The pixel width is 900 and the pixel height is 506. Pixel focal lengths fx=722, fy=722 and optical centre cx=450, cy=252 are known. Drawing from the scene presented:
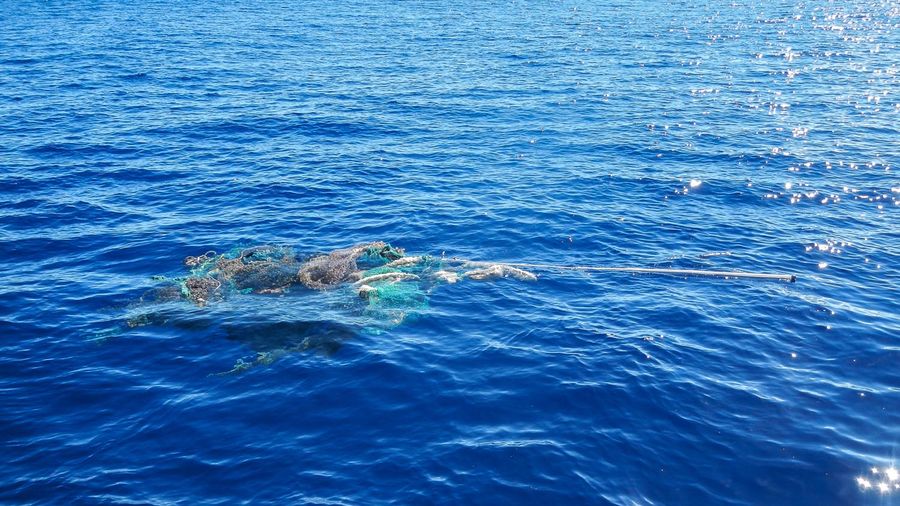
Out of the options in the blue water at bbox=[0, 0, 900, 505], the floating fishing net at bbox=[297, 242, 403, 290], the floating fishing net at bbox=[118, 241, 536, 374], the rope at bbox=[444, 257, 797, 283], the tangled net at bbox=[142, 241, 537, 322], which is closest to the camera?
the blue water at bbox=[0, 0, 900, 505]

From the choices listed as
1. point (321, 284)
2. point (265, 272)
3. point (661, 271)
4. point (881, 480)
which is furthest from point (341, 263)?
point (881, 480)

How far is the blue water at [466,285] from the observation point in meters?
14.4

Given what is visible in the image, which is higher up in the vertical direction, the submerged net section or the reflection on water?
the reflection on water

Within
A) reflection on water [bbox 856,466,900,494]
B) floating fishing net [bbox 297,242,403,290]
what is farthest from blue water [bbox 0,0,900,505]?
floating fishing net [bbox 297,242,403,290]

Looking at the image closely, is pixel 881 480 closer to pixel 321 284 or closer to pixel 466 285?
pixel 466 285

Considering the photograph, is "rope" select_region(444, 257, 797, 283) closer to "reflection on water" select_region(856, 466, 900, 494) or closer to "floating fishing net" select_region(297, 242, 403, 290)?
"floating fishing net" select_region(297, 242, 403, 290)

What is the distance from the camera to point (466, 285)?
72.7ft

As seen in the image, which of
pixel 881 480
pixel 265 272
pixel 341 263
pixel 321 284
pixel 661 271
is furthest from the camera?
pixel 661 271

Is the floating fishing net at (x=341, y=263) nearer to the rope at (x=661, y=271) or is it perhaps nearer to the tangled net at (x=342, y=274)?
the tangled net at (x=342, y=274)

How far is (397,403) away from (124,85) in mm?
37983

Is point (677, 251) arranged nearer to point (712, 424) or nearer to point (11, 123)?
point (712, 424)

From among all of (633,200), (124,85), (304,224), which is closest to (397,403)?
(304,224)

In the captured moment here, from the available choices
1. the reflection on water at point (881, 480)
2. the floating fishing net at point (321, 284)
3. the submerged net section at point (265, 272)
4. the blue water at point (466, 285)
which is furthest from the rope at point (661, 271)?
the reflection on water at point (881, 480)

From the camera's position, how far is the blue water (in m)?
14.4
